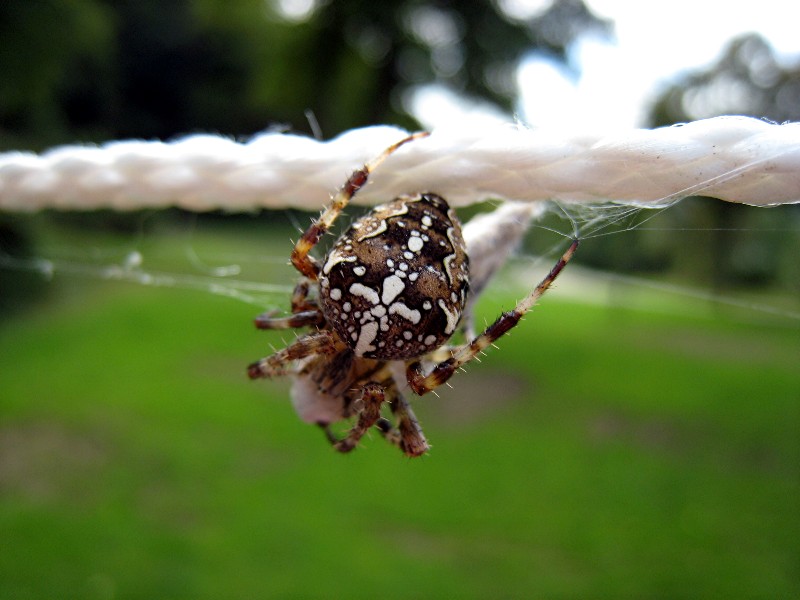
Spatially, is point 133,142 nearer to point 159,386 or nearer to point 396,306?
point 396,306

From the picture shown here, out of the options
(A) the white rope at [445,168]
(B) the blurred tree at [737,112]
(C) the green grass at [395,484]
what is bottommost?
(C) the green grass at [395,484]

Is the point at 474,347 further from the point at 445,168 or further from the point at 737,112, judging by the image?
the point at 737,112

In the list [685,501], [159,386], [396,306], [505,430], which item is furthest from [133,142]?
[159,386]

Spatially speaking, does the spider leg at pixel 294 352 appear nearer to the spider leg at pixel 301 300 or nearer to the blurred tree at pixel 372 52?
the spider leg at pixel 301 300

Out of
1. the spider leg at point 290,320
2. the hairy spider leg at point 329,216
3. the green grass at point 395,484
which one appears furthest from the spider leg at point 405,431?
the hairy spider leg at point 329,216

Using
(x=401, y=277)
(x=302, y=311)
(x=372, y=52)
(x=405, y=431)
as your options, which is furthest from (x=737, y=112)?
(x=401, y=277)

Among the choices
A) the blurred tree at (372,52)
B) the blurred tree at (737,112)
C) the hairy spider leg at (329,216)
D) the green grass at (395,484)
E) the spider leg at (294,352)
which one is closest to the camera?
the hairy spider leg at (329,216)
